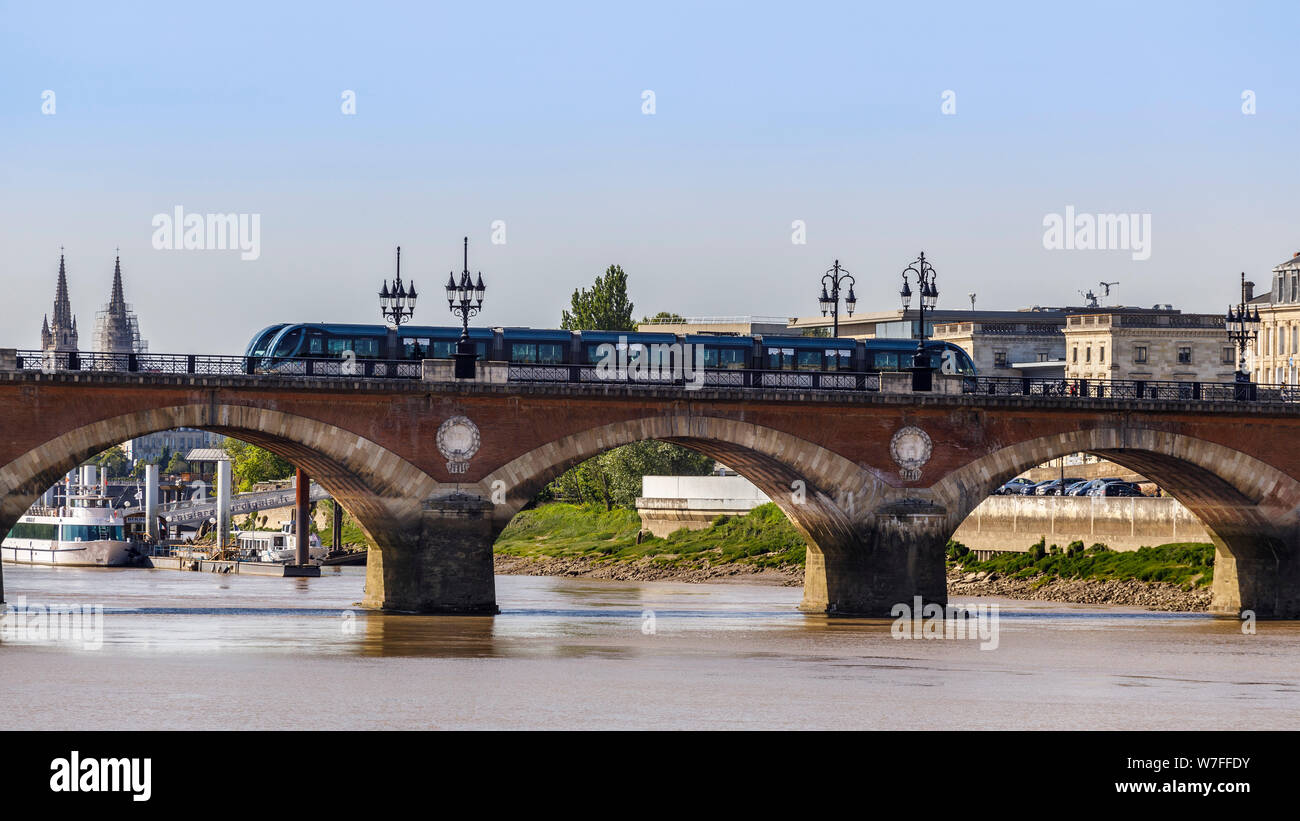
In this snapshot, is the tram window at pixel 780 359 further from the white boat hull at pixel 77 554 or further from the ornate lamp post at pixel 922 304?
the white boat hull at pixel 77 554

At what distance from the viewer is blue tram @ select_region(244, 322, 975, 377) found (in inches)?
2544

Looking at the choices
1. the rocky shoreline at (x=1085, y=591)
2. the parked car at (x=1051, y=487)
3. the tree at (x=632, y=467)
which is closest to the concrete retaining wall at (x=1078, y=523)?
the rocky shoreline at (x=1085, y=591)

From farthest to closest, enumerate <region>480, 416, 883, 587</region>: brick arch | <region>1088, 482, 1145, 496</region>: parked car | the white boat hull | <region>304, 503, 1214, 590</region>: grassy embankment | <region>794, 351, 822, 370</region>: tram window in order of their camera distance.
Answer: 1. the white boat hull
2. <region>1088, 482, 1145, 496</region>: parked car
3. <region>304, 503, 1214, 590</region>: grassy embankment
4. <region>794, 351, 822, 370</region>: tram window
5. <region>480, 416, 883, 587</region>: brick arch

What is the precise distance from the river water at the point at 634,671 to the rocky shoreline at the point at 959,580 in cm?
452

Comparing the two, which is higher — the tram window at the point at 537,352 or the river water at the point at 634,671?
the tram window at the point at 537,352

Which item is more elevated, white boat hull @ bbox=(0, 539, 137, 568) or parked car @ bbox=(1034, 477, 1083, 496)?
parked car @ bbox=(1034, 477, 1083, 496)

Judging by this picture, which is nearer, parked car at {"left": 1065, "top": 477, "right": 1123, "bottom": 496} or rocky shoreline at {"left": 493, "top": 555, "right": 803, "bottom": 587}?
parked car at {"left": 1065, "top": 477, "right": 1123, "bottom": 496}

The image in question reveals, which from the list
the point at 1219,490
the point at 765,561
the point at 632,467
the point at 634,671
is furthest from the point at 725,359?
the point at 632,467

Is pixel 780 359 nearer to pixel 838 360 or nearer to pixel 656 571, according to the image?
pixel 838 360

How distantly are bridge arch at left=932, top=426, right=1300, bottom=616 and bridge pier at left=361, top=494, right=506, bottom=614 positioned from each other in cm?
1510

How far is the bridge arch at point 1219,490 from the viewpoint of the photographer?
66.6 metres

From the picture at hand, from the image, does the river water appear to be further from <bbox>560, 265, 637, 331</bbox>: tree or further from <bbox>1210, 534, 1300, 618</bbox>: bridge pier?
<bbox>560, 265, 637, 331</bbox>: tree

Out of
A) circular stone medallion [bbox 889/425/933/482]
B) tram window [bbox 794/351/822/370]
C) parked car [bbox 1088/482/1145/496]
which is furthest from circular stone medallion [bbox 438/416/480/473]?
parked car [bbox 1088/482/1145/496]
